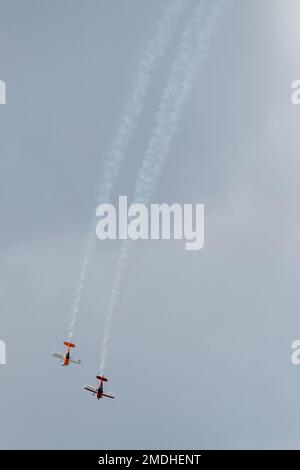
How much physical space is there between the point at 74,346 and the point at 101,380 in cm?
354
